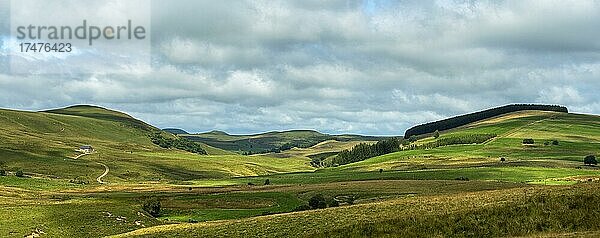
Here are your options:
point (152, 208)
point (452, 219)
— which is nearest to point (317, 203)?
point (152, 208)

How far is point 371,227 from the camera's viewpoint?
4472cm

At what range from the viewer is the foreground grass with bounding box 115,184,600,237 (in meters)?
40.9

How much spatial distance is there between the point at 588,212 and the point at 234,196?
308 ft

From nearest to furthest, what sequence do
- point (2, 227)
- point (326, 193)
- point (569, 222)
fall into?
point (569, 222), point (2, 227), point (326, 193)

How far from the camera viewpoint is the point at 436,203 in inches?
2047

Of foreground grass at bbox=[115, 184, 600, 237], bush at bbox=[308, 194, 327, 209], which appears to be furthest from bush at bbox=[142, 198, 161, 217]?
foreground grass at bbox=[115, 184, 600, 237]

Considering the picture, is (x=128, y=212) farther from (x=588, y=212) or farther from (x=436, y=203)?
(x=588, y=212)

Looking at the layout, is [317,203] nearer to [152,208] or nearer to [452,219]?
[152,208]

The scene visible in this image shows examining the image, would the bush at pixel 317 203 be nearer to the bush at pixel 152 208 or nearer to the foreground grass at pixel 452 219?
the bush at pixel 152 208

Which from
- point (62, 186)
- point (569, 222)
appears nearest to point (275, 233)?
point (569, 222)

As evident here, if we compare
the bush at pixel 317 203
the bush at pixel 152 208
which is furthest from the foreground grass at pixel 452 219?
the bush at pixel 152 208

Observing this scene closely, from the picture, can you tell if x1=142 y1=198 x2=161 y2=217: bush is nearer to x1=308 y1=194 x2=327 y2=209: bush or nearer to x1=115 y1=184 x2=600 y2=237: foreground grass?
x1=308 y1=194 x2=327 y2=209: bush

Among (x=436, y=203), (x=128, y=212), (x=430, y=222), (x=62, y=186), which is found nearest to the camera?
(x=430, y=222)

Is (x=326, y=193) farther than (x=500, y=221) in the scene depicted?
Yes
